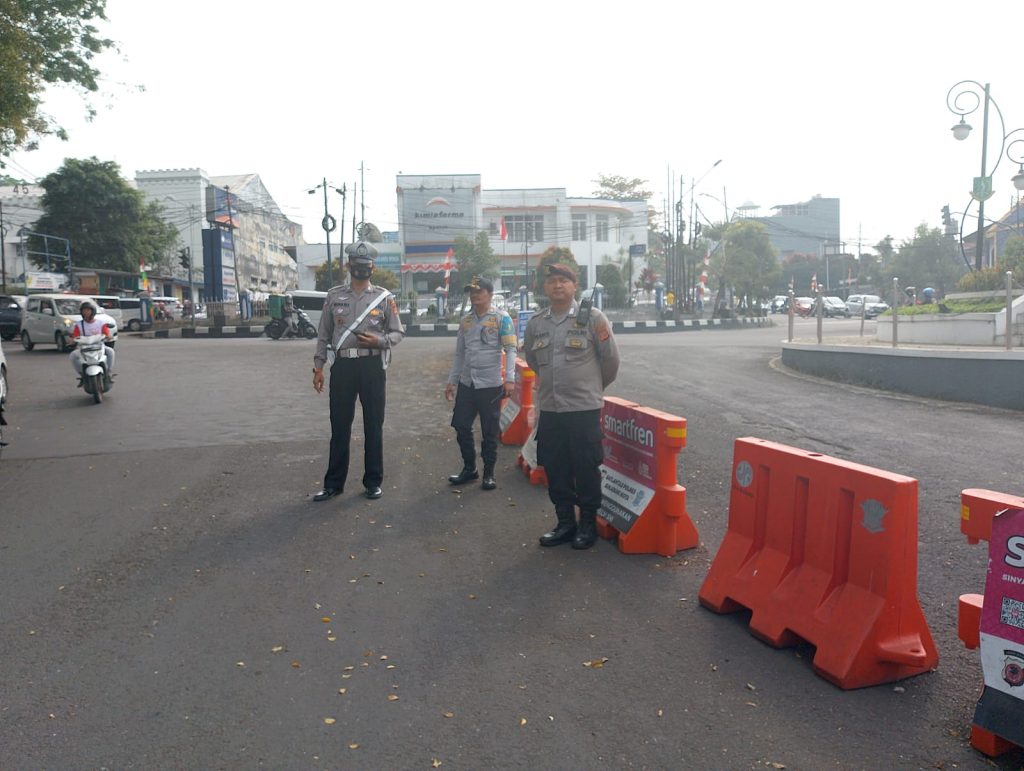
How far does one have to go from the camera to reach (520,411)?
923 centimetres

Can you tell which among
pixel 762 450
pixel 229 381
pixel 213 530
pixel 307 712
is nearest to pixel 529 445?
pixel 213 530

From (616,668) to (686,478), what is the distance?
4.04 m

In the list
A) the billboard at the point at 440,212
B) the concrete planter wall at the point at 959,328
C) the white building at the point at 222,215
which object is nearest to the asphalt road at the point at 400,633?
the concrete planter wall at the point at 959,328

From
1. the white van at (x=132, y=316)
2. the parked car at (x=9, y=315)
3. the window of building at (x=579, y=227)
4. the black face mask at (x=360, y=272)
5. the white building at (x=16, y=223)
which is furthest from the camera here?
the white building at (x=16, y=223)

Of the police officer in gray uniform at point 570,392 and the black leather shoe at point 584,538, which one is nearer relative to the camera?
the police officer in gray uniform at point 570,392

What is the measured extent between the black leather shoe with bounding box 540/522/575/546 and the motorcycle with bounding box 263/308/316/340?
981 inches

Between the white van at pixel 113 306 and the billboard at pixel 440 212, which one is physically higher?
the billboard at pixel 440 212

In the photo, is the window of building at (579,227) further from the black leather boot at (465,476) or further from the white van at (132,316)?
the black leather boot at (465,476)

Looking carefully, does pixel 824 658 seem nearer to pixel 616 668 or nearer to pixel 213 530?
pixel 616 668

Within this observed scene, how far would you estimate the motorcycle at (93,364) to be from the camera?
41.9 feet

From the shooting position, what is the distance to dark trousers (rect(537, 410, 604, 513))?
17.8 ft

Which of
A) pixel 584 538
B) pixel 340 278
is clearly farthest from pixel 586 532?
pixel 340 278

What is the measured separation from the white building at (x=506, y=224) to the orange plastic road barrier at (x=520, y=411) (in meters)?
48.6

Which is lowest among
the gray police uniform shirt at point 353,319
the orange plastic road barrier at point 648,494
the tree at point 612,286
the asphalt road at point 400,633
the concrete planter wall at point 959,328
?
the asphalt road at point 400,633
